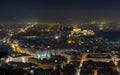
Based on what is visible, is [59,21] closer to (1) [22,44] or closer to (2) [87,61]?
(1) [22,44]

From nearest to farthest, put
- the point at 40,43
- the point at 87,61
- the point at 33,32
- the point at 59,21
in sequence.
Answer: the point at 87,61, the point at 40,43, the point at 33,32, the point at 59,21

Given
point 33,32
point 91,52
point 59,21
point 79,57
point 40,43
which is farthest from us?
point 59,21

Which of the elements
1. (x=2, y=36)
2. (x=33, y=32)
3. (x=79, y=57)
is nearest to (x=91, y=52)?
(x=79, y=57)

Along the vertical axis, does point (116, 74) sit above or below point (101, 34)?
above

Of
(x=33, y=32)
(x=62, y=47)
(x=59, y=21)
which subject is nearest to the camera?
(x=62, y=47)

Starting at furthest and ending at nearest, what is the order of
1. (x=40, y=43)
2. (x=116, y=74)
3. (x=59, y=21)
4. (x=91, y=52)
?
(x=59, y=21)
(x=40, y=43)
(x=91, y=52)
(x=116, y=74)

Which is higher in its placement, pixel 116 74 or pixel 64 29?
pixel 116 74

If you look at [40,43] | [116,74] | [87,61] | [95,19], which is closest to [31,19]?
[95,19]

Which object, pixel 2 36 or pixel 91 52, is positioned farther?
pixel 2 36

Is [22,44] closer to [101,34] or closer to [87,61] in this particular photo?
[87,61]
